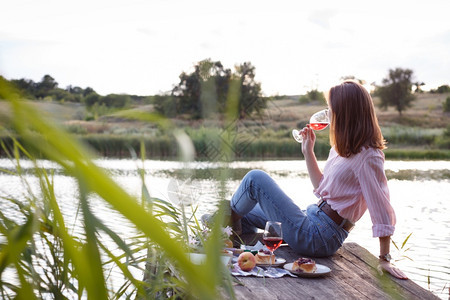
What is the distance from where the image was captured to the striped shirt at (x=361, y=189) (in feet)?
9.46

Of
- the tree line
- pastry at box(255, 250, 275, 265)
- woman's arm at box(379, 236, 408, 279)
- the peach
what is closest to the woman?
woman's arm at box(379, 236, 408, 279)

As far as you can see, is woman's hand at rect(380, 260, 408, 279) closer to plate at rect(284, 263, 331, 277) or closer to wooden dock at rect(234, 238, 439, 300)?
wooden dock at rect(234, 238, 439, 300)

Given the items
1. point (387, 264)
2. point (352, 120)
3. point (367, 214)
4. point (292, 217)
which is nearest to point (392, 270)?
point (387, 264)

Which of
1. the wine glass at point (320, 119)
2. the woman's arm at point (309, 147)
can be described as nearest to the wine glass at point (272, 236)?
the woman's arm at point (309, 147)

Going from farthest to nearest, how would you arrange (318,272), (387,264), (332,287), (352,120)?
1. (352,120)
2. (387,264)
3. (318,272)
4. (332,287)

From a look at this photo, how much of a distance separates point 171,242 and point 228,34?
9.5 inches

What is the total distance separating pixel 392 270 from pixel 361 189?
56cm

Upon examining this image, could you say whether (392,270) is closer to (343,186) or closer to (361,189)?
(361,189)

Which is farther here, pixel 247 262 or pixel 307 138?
pixel 307 138

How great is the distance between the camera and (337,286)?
2.44 m

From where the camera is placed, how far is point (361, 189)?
3.06 metres

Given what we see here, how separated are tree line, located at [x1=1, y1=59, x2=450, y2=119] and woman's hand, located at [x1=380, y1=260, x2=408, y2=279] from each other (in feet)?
7.20

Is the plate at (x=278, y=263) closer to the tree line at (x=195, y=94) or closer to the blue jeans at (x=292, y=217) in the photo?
the blue jeans at (x=292, y=217)

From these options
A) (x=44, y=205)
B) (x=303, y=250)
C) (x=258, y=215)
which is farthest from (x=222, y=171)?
Answer: (x=258, y=215)
